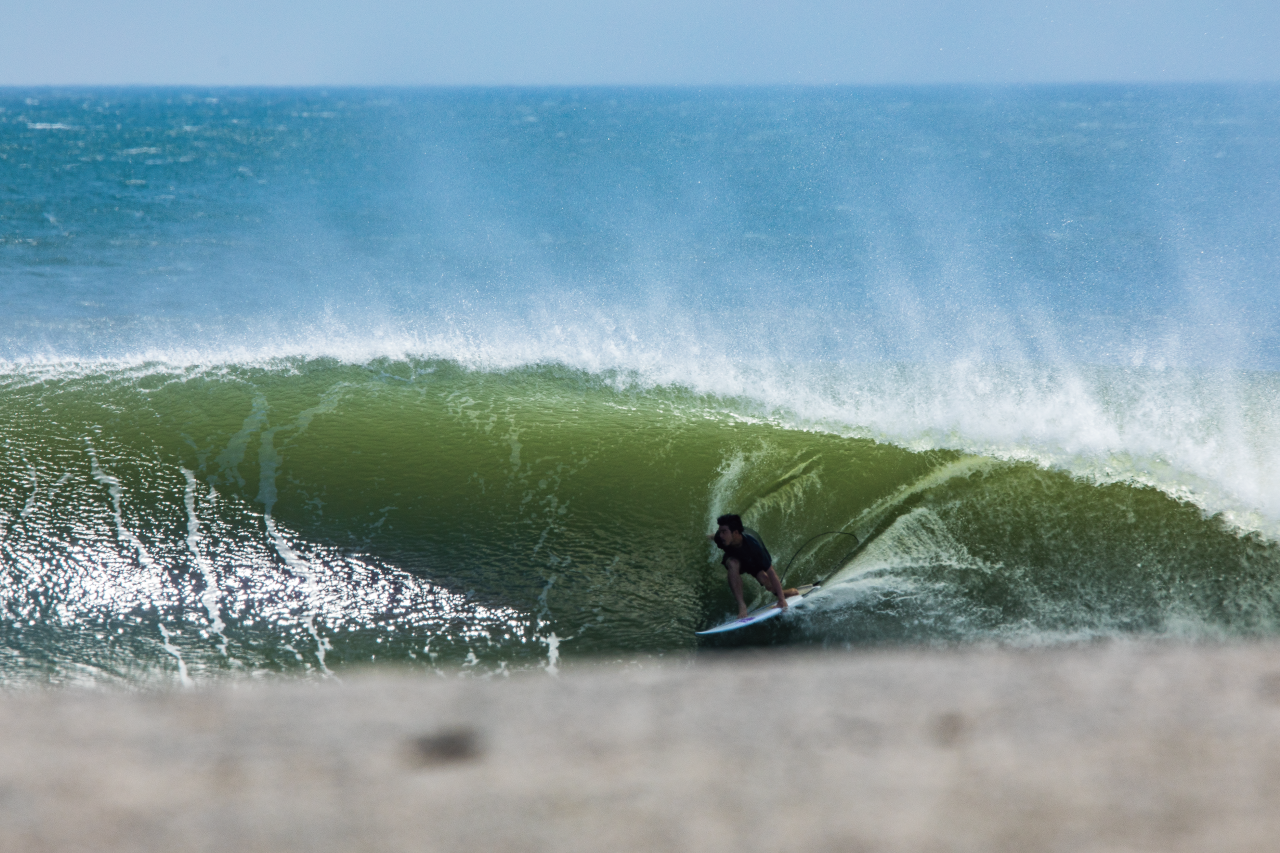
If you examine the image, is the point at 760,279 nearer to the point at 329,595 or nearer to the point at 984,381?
the point at 984,381

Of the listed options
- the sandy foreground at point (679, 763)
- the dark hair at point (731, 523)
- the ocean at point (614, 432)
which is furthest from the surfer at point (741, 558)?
the sandy foreground at point (679, 763)

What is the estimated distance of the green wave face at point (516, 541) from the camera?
7059 mm

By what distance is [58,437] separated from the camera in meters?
10.7

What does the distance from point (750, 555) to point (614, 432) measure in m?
4.13

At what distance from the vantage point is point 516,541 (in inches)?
332

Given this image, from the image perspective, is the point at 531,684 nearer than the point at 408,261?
Yes

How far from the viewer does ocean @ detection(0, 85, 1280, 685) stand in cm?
732

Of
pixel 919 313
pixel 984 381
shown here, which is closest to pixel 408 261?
pixel 919 313

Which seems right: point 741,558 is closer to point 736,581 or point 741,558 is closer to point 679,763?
point 736,581

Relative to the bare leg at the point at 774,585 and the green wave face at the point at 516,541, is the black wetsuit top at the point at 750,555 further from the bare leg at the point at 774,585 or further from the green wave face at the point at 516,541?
the green wave face at the point at 516,541

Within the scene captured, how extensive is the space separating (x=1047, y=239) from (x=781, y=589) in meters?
21.7

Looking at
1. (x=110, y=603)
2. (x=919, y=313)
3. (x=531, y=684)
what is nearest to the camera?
(x=531, y=684)

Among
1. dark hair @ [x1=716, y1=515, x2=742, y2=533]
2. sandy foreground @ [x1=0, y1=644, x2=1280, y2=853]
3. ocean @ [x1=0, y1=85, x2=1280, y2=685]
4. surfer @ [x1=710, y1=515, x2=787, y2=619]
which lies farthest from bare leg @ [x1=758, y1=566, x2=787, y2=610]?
sandy foreground @ [x1=0, y1=644, x2=1280, y2=853]

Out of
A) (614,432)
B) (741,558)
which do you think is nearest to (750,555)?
(741,558)
